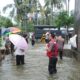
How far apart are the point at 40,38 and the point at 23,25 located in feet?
58.5

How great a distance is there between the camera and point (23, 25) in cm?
7731

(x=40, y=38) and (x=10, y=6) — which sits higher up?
(x=10, y=6)

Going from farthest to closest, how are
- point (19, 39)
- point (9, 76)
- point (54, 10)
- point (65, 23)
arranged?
point (54, 10) → point (65, 23) → point (19, 39) → point (9, 76)

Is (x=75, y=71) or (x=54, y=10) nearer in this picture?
(x=75, y=71)

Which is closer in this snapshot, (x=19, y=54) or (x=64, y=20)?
(x=19, y=54)

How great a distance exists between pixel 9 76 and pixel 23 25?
6343 cm

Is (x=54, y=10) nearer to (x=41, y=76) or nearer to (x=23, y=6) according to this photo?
(x=23, y=6)

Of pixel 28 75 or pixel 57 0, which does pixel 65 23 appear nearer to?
pixel 57 0

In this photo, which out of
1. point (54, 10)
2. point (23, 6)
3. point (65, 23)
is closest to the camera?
point (65, 23)

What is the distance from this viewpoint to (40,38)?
60.0 metres

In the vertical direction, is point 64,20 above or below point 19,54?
below

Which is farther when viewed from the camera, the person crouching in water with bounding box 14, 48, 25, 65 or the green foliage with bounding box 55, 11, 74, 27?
the green foliage with bounding box 55, 11, 74, 27

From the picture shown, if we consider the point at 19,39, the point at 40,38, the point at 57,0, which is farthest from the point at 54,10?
the point at 19,39

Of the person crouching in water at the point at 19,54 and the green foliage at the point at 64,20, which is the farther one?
the green foliage at the point at 64,20
